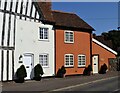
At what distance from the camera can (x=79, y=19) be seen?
117 ft

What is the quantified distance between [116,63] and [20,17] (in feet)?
64.4

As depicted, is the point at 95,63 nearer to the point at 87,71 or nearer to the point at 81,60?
the point at 87,71

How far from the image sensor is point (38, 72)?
27078 millimetres

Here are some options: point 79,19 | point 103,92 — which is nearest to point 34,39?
point 79,19

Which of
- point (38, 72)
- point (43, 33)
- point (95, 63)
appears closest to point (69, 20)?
point (43, 33)

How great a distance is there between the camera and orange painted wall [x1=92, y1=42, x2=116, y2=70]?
3738cm

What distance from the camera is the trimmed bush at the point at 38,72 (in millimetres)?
27016

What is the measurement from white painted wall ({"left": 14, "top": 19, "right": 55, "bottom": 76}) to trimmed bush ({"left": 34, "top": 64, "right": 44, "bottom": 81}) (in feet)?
2.23

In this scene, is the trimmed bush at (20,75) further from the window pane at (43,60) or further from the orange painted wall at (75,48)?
the orange painted wall at (75,48)

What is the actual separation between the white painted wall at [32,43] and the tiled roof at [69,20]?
6.85 ft

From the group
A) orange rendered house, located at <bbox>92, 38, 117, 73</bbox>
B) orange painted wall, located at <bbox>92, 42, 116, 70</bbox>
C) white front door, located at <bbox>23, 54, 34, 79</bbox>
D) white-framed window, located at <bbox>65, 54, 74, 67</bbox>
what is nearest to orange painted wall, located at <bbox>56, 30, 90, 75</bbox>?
white-framed window, located at <bbox>65, 54, 74, 67</bbox>

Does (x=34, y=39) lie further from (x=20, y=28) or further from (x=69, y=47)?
(x=69, y=47)

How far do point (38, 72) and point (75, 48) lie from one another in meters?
6.80

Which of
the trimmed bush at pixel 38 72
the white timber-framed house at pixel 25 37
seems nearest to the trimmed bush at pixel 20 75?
the white timber-framed house at pixel 25 37
